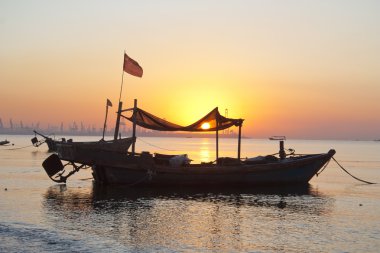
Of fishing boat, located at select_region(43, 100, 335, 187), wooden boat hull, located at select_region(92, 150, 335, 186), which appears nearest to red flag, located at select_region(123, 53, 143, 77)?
fishing boat, located at select_region(43, 100, 335, 187)

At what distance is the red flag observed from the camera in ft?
93.9

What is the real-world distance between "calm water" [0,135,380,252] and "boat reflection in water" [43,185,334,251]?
1.3 inches

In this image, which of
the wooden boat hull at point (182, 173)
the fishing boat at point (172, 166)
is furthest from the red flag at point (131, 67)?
the wooden boat hull at point (182, 173)

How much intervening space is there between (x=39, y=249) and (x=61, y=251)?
0.69 m

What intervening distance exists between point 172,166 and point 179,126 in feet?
9.18

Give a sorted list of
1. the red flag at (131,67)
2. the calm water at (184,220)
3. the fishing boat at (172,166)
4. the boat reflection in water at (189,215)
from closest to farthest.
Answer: the calm water at (184,220) < the boat reflection in water at (189,215) < the fishing boat at (172,166) < the red flag at (131,67)

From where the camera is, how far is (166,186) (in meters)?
27.7

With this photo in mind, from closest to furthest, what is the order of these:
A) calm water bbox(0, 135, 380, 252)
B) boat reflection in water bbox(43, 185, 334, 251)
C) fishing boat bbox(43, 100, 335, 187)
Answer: calm water bbox(0, 135, 380, 252), boat reflection in water bbox(43, 185, 334, 251), fishing boat bbox(43, 100, 335, 187)

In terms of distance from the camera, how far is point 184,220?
18422 mm

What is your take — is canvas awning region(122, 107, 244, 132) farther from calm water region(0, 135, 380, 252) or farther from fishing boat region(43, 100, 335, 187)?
calm water region(0, 135, 380, 252)

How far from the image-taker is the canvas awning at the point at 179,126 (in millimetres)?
28219

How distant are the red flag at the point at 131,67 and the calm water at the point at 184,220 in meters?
7.30

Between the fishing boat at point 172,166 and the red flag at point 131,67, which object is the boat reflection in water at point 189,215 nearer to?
the fishing boat at point 172,166

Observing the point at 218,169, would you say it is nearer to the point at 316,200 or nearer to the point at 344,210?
the point at 316,200
